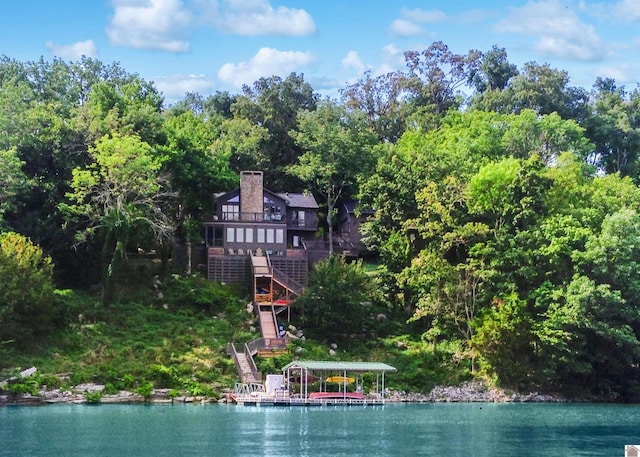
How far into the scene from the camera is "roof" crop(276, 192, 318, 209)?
3314 inches

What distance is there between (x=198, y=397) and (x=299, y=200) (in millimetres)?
26067

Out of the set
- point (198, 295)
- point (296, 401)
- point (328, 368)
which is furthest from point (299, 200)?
point (296, 401)

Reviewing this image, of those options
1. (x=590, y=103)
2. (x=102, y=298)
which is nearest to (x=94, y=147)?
(x=102, y=298)

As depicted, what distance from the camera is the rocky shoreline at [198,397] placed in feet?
196

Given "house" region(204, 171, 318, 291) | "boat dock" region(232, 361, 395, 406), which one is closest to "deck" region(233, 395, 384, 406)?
"boat dock" region(232, 361, 395, 406)

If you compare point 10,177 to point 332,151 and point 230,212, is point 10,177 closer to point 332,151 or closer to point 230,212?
point 230,212

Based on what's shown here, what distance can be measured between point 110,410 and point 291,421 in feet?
30.8

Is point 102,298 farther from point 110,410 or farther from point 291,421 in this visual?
point 291,421

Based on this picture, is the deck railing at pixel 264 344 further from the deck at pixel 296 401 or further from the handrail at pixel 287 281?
the handrail at pixel 287 281

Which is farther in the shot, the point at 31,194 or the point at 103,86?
the point at 103,86

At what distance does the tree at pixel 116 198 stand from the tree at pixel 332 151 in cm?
1389

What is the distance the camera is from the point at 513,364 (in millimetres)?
67375

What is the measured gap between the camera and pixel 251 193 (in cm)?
8225

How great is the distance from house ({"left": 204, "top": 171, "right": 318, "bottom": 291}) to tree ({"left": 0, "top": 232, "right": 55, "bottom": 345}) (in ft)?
48.6
